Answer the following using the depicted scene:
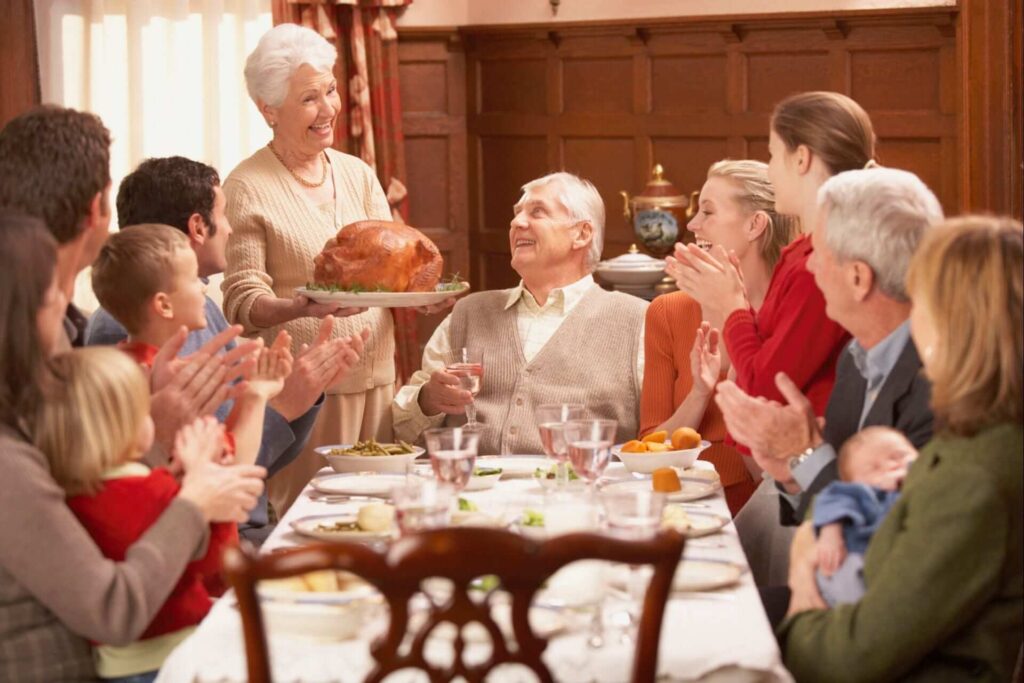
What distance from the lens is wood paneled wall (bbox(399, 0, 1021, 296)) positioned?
5.63 m

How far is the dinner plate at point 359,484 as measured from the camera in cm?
276

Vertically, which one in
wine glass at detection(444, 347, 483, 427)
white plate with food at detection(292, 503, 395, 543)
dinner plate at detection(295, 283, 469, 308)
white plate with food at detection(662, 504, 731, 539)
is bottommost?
white plate with food at detection(662, 504, 731, 539)

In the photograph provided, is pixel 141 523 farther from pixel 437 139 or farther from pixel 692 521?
pixel 437 139

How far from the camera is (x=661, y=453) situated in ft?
9.59

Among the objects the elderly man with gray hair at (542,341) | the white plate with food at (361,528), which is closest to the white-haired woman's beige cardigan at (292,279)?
the elderly man with gray hair at (542,341)

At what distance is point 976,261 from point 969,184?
4.03 meters

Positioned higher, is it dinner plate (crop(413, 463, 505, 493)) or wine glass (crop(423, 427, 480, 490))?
wine glass (crop(423, 427, 480, 490))

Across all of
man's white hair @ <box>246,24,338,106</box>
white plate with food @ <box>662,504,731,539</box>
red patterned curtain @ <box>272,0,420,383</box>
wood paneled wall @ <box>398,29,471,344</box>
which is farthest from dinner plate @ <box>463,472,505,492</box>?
wood paneled wall @ <box>398,29,471,344</box>

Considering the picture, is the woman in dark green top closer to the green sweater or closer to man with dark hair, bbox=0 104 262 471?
the green sweater

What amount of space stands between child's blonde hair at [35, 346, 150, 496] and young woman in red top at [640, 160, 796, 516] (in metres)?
1.65

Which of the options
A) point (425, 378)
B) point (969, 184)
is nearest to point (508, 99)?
point (969, 184)

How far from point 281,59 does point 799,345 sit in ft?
6.26

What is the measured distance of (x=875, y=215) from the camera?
2.29 m

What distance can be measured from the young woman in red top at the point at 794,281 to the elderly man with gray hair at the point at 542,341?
1.81ft
